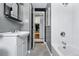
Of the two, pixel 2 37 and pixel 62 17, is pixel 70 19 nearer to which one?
pixel 62 17

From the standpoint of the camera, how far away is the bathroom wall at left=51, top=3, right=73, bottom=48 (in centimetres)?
308

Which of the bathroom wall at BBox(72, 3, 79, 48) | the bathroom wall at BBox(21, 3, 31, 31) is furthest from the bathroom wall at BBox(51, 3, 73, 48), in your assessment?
the bathroom wall at BBox(21, 3, 31, 31)

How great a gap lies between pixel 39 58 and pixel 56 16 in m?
2.70

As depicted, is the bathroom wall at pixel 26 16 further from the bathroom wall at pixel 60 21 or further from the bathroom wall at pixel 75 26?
the bathroom wall at pixel 75 26

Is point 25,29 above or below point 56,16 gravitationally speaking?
below

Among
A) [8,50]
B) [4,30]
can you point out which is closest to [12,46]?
[8,50]

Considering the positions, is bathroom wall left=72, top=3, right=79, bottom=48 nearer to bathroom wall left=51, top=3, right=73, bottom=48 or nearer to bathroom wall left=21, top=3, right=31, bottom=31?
bathroom wall left=51, top=3, right=73, bottom=48

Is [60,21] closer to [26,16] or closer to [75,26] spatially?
[75,26]

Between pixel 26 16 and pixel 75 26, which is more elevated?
pixel 26 16

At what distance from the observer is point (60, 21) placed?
3.10m

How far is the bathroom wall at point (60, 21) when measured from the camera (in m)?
3.08

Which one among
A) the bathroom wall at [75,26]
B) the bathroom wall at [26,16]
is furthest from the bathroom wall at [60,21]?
the bathroom wall at [26,16]

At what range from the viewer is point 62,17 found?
3.11 meters

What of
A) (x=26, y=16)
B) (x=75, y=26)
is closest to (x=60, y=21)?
(x=75, y=26)
